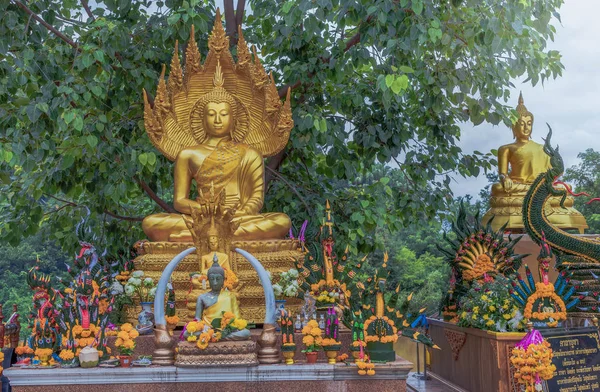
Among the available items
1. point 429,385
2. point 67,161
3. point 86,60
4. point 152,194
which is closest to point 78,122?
point 86,60

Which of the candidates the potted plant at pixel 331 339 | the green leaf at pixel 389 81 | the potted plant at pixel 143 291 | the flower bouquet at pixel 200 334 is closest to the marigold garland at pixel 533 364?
the potted plant at pixel 331 339

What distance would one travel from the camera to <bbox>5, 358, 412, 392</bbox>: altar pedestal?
241 inches

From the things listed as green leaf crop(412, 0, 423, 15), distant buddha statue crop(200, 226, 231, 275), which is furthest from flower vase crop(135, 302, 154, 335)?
green leaf crop(412, 0, 423, 15)

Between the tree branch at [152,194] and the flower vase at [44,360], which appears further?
the tree branch at [152,194]

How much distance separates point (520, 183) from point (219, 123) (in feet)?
15.8

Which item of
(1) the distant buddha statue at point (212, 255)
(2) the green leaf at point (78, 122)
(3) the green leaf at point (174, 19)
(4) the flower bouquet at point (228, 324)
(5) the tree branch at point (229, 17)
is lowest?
(4) the flower bouquet at point (228, 324)

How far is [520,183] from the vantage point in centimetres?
1123

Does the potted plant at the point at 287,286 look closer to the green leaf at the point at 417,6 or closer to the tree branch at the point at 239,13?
the green leaf at the point at 417,6

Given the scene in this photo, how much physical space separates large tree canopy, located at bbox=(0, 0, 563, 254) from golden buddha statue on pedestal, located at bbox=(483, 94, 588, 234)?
1.70 feet

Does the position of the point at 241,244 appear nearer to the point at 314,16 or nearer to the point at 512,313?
the point at 314,16

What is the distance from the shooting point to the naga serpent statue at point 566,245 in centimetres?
704

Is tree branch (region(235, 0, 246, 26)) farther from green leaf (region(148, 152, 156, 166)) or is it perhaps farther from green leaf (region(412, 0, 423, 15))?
green leaf (region(412, 0, 423, 15))

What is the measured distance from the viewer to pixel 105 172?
950 centimetres

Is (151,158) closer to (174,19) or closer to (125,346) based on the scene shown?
(174,19)
